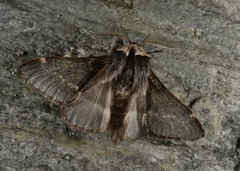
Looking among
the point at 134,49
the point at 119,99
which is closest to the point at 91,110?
the point at 119,99

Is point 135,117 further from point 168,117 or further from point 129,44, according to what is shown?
point 129,44

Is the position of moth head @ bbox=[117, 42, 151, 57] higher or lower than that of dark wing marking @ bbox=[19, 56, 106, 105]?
higher

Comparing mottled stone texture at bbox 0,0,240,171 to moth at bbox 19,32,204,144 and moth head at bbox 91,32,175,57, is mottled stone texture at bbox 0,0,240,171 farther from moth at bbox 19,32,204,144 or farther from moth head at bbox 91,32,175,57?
moth at bbox 19,32,204,144

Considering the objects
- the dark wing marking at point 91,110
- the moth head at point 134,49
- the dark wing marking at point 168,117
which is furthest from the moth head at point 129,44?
the dark wing marking at point 91,110

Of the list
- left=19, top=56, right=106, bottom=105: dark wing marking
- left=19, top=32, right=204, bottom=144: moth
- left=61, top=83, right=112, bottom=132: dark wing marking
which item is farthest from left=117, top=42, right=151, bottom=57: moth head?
left=61, top=83, right=112, bottom=132: dark wing marking

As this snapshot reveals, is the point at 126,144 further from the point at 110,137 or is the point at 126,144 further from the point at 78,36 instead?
the point at 78,36

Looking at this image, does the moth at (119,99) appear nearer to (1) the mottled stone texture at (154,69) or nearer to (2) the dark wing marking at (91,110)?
(2) the dark wing marking at (91,110)

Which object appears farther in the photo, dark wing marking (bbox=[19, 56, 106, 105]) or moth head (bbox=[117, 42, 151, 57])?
moth head (bbox=[117, 42, 151, 57])

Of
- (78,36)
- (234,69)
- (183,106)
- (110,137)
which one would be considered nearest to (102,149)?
(110,137)
